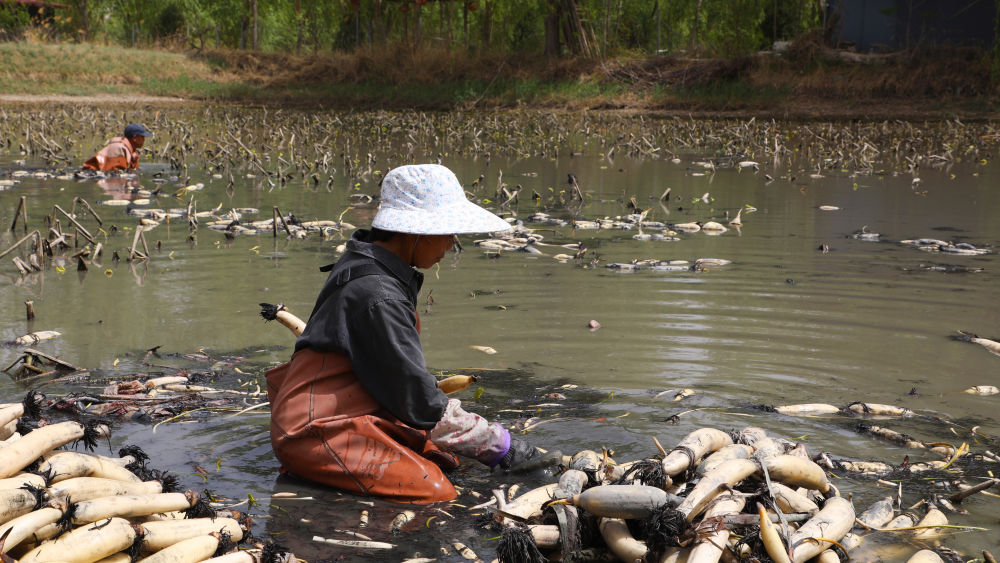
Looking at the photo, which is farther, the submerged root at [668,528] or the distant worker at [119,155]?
the distant worker at [119,155]

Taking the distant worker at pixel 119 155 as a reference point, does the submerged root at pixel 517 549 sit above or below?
below

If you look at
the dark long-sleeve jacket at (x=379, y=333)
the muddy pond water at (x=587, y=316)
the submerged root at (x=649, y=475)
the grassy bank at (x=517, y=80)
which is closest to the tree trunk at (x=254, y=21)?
the grassy bank at (x=517, y=80)

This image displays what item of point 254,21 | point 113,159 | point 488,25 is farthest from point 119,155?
point 254,21

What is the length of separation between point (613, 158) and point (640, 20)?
26.6 meters

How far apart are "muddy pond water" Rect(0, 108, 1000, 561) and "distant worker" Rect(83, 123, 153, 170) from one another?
426mm

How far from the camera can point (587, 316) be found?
7227mm

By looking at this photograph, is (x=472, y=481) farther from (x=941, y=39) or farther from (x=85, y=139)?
(x=941, y=39)

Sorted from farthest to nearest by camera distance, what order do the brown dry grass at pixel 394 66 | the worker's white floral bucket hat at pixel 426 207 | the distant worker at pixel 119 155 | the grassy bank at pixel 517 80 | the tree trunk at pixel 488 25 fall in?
the tree trunk at pixel 488 25
the brown dry grass at pixel 394 66
the grassy bank at pixel 517 80
the distant worker at pixel 119 155
the worker's white floral bucket hat at pixel 426 207

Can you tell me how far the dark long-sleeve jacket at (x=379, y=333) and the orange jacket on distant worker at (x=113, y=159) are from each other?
12.0 metres

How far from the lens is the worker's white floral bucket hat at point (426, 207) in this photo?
369cm

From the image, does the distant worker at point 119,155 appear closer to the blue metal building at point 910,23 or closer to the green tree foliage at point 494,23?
the green tree foliage at point 494,23

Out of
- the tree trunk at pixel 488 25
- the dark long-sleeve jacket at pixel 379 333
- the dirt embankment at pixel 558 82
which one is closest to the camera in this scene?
the dark long-sleeve jacket at pixel 379 333

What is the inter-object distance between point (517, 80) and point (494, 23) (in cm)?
1157

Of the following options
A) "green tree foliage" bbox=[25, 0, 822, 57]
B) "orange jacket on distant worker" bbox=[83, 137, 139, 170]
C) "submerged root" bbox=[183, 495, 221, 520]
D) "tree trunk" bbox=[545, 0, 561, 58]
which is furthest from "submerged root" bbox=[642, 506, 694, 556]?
"tree trunk" bbox=[545, 0, 561, 58]
